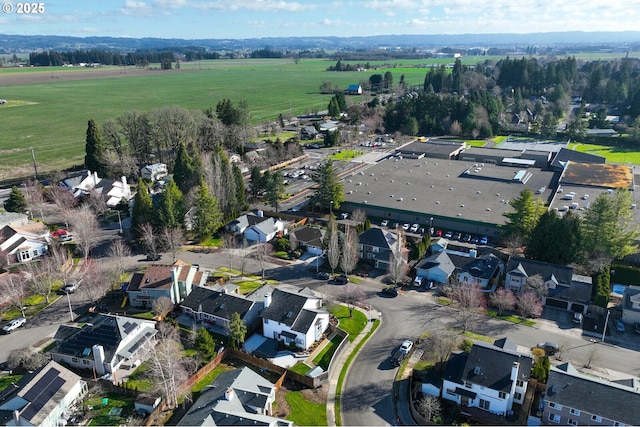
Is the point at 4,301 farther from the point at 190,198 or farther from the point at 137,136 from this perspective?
the point at 137,136

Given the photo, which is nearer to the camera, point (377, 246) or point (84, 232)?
point (84, 232)

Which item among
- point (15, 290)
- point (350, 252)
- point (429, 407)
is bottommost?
point (429, 407)

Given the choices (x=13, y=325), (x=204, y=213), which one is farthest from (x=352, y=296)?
(x=13, y=325)

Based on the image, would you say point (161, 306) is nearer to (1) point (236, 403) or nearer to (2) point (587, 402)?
(1) point (236, 403)

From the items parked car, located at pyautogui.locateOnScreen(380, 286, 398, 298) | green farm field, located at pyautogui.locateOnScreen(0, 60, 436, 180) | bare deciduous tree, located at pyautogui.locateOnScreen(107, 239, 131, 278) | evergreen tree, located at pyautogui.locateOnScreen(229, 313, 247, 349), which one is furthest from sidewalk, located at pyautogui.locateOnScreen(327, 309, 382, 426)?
green farm field, located at pyautogui.locateOnScreen(0, 60, 436, 180)

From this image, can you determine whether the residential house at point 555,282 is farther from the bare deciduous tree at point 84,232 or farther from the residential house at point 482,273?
the bare deciduous tree at point 84,232

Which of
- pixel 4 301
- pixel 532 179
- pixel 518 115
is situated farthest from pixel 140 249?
pixel 518 115
